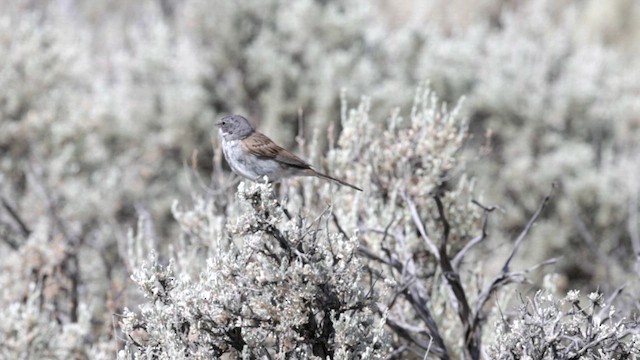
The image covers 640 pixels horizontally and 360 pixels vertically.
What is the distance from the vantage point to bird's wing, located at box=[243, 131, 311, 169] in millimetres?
6012

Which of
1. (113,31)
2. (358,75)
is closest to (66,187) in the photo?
(358,75)

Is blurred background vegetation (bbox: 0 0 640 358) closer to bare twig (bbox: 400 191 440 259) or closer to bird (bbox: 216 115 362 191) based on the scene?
bare twig (bbox: 400 191 440 259)

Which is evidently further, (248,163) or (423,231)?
(423,231)

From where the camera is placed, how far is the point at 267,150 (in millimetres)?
6043

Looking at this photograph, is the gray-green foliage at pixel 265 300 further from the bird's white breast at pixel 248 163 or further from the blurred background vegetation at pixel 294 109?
the blurred background vegetation at pixel 294 109

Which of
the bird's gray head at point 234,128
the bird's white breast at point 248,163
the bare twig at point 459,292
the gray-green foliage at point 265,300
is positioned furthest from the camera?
the bare twig at point 459,292

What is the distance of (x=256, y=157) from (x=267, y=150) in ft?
0.31

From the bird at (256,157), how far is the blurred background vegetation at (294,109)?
724 centimetres

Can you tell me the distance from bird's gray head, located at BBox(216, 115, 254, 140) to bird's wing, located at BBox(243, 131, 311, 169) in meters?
0.07

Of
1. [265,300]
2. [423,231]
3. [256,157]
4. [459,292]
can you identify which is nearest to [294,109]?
[423,231]

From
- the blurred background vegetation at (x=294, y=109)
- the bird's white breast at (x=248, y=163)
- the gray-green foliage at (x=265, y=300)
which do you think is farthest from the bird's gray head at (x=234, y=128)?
the blurred background vegetation at (x=294, y=109)

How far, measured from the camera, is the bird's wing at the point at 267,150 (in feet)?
19.7

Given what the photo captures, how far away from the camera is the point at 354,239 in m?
4.52

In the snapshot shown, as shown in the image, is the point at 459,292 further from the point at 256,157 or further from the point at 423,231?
the point at 256,157
